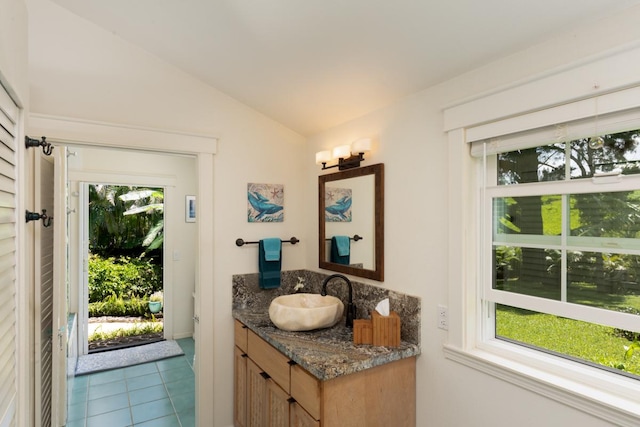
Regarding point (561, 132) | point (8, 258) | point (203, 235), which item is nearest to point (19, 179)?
point (8, 258)

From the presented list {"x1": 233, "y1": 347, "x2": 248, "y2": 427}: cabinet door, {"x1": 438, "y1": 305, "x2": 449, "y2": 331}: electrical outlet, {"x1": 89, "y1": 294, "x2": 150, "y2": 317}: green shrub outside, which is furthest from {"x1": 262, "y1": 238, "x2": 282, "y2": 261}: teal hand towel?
{"x1": 89, "y1": 294, "x2": 150, "y2": 317}: green shrub outside

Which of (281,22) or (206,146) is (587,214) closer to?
(281,22)

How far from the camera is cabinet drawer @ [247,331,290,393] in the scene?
6.19 feet

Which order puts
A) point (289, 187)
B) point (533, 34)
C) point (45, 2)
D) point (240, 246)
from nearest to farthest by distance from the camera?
point (533, 34), point (45, 2), point (240, 246), point (289, 187)

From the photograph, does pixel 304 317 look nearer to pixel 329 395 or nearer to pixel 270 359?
pixel 270 359

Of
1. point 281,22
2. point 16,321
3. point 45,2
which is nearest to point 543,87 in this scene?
point 281,22

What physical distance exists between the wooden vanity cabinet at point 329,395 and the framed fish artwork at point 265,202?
930mm

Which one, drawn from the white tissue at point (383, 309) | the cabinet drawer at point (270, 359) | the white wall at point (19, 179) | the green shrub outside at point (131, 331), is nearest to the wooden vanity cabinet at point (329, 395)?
the cabinet drawer at point (270, 359)

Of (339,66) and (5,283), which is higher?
(339,66)

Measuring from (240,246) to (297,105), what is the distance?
112 cm

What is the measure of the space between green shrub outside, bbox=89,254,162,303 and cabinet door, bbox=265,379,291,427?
432 cm

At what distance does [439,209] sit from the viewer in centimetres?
178

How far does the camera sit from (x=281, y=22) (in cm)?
169

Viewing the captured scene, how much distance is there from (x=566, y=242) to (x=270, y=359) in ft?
5.29
